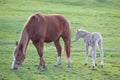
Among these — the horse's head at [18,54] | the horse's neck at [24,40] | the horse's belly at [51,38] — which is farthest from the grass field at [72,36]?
the horse's belly at [51,38]

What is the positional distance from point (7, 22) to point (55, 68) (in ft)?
55.3

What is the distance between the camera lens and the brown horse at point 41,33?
1429 cm

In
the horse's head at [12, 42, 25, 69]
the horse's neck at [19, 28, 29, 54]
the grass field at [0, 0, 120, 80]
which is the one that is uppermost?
the horse's neck at [19, 28, 29, 54]

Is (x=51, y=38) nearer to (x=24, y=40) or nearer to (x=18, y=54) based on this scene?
(x=24, y=40)

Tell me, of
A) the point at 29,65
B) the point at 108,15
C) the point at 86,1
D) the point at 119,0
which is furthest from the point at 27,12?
the point at 29,65

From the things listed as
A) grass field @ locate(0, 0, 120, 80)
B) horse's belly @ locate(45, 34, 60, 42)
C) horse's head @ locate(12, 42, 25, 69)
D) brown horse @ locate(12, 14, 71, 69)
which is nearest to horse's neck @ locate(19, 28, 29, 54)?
brown horse @ locate(12, 14, 71, 69)

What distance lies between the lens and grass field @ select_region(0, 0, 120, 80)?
14905mm

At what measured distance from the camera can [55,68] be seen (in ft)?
53.0

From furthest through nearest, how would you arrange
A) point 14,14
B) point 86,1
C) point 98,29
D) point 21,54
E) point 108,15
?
point 86,1, point 108,15, point 14,14, point 98,29, point 21,54

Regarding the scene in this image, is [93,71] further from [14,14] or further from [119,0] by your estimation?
[119,0]

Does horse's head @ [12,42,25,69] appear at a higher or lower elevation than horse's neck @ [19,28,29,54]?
lower

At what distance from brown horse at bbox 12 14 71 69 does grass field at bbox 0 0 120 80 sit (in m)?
0.77

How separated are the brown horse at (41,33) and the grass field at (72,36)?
0.77 m

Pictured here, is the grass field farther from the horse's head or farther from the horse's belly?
the horse's belly
